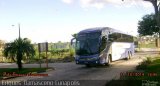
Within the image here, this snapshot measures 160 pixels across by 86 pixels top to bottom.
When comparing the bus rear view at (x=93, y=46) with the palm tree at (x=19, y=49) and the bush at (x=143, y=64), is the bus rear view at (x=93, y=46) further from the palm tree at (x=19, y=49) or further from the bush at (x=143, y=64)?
the palm tree at (x=19, y=49)

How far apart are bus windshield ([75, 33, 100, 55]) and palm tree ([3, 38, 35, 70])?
19.5ft

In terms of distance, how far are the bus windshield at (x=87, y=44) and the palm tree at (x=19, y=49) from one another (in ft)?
19.5

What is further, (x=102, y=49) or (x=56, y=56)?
(x=56, y=56)

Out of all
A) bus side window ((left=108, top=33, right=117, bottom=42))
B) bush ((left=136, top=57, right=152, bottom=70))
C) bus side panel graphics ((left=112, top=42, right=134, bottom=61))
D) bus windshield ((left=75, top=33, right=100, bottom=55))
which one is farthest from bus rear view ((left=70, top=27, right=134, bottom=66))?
bush ((left=136, top=57, right=152, bottom=70))

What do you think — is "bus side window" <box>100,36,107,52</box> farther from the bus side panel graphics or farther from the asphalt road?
the bus side panel graphics

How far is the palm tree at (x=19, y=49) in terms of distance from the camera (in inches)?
1297

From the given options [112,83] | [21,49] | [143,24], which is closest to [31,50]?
[21,49]

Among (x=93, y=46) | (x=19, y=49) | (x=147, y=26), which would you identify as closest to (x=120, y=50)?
(x=93, y=46)

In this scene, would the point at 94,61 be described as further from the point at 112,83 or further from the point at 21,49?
the point at 112,83

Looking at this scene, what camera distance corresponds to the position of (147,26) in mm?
79688

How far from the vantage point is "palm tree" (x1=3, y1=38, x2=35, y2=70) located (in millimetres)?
32947

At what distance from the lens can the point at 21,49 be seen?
32.8 metres

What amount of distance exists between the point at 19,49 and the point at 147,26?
5189 cm

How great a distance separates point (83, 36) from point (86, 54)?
161 centimetres
